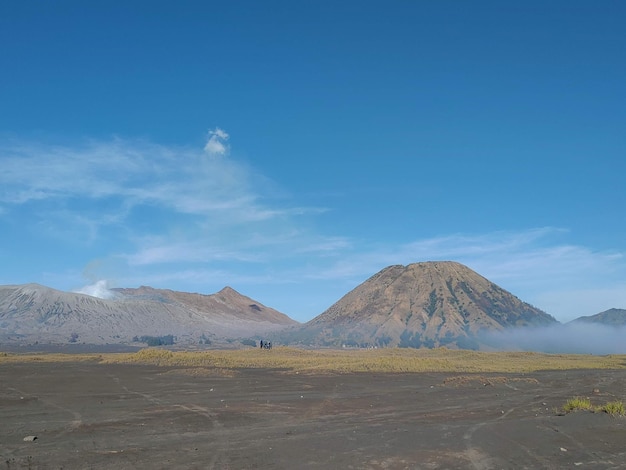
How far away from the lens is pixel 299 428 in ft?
60.1

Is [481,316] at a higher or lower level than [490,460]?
higher

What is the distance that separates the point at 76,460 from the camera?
13.0m

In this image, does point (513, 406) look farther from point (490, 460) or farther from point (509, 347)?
point (509, 347)

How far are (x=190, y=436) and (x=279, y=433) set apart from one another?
2.84 metres

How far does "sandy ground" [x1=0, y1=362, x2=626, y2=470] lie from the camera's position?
1349 cm

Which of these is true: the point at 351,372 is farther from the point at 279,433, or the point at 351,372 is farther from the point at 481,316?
the point at 481,316

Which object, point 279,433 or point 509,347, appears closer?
point 279,433

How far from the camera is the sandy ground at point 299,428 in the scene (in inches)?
531

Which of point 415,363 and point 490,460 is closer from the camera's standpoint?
point 490,460

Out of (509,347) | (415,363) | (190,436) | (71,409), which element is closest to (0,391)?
(71,409)

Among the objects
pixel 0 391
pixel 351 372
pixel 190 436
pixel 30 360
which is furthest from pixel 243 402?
pixel 30 360

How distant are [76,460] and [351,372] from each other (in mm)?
36807

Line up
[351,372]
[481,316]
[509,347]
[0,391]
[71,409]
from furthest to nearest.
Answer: [481,316] → [509,347] → [351,372] → [0,391] → [71,409]

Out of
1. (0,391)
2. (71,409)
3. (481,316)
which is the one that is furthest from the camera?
(481,316)
